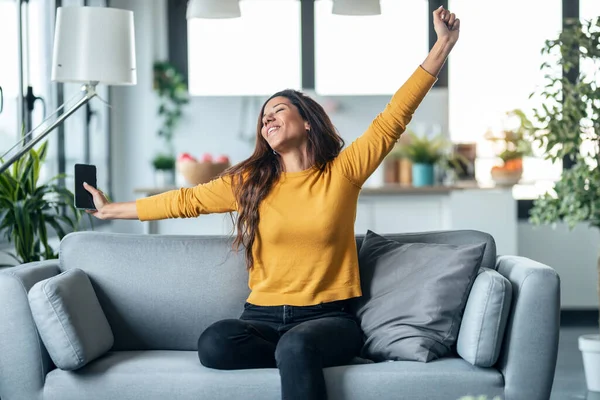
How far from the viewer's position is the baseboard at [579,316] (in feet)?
18.6

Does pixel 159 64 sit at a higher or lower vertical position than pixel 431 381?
higher

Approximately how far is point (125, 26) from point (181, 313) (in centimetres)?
118

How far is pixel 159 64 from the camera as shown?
6.62 metres

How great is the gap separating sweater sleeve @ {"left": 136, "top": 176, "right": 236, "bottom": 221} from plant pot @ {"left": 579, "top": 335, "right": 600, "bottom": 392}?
1.86 metres

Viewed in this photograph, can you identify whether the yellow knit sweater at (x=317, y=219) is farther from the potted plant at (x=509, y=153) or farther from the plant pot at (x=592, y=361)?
the potted plant at (x=509, y=153)

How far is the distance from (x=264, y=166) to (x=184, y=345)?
2.23ft

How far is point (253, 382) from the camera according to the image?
8.27 ft

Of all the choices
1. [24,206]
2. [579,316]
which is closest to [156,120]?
[24,206]

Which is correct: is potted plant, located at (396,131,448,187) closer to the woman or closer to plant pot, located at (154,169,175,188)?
plant pot, located at (154,169,175,188)

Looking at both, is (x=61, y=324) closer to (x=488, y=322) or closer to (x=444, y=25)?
(x=488, y=322)

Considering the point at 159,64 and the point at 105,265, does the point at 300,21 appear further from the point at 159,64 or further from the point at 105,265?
the point at 105,265

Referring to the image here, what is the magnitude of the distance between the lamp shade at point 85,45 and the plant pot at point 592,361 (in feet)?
7.67

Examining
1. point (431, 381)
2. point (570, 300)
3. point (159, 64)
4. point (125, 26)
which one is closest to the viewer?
point (431, 381)

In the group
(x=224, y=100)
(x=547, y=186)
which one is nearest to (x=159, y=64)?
(x=224, y=100)
